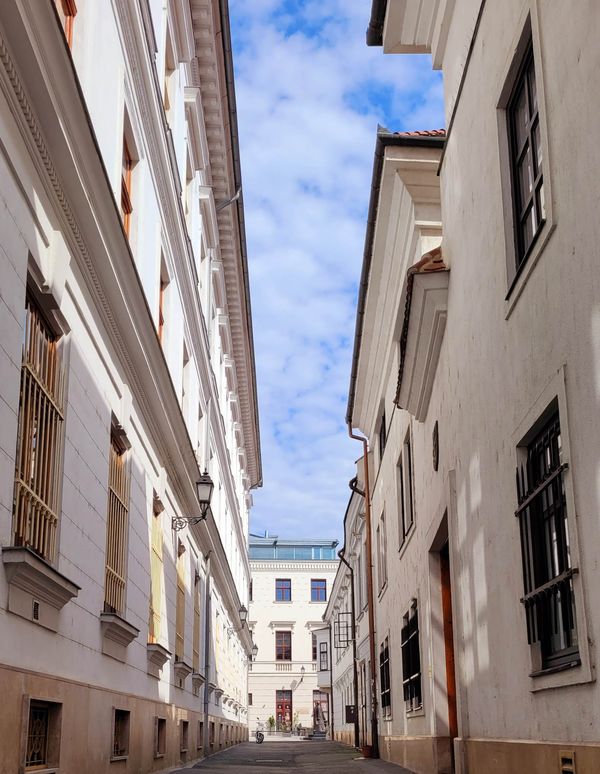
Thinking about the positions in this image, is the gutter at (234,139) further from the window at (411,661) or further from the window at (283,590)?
the window at (283,590)

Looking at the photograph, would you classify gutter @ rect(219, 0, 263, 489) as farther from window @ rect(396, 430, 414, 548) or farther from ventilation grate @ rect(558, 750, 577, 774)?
ventilation grate @ rect(558, 750, 577, 774)

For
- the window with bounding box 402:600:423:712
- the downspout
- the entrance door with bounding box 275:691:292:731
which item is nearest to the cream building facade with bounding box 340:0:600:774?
the window with bounding box 402:600:423:712

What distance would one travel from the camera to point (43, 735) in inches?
298

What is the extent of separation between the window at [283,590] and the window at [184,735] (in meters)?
51.0

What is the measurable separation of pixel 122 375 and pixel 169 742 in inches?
244

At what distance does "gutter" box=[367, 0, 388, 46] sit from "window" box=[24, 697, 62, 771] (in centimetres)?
789

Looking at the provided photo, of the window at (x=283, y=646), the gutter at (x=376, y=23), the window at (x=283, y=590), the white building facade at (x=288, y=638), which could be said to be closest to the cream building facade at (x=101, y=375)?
the gutter at (x=376, y=23)

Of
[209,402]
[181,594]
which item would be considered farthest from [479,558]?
[209,402]

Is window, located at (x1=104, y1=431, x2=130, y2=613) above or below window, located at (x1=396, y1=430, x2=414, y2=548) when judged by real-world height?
below

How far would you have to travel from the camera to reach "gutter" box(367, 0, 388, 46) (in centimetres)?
1123

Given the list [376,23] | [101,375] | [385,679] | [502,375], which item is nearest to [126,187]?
[101,375]

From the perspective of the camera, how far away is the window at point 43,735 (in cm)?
721

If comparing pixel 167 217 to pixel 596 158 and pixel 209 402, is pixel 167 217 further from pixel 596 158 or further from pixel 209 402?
pixel 596 158

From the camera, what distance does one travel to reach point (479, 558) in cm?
830
